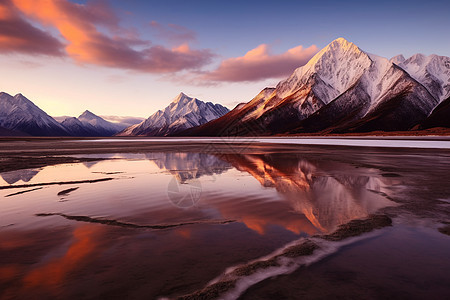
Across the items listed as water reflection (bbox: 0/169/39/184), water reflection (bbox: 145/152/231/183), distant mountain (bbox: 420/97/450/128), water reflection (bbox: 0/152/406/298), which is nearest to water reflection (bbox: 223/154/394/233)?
water reflection (bbox: 0/152/406/298)

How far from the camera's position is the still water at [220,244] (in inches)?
184

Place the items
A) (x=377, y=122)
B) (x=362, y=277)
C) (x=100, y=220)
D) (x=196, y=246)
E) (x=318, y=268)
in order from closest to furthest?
1. (x=362, y=277)
2. (x=318, y=268)
3. (x=196, y=246)
4. (x=100, y=220)
5. (x=377, y=122)

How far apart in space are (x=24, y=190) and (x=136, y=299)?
1269cm

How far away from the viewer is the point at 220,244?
6.57m

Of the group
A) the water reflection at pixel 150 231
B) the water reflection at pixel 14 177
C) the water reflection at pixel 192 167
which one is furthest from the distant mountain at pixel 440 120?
the water reflection at pixel 14 177

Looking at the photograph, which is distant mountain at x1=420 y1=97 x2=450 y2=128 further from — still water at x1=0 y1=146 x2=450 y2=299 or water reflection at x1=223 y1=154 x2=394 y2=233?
still water at x1=0 y1=146 x2=450 y2=299

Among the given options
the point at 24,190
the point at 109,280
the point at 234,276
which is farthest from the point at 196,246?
the point at 24,190

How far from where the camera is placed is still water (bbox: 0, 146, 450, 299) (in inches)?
184

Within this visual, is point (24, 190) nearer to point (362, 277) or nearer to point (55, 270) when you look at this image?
point (55, 270)

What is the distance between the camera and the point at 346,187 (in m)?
13.5

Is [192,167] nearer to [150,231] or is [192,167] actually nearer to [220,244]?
[150,231]

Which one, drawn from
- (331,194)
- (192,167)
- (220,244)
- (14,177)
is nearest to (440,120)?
(192,167)

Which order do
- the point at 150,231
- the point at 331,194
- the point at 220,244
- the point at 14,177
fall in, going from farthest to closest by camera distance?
the point at 14,177 → the point at 331,194 → the point at 150,231 → the point at 220,244

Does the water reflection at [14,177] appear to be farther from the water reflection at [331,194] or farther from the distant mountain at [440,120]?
the distant mountain at [440,120]
